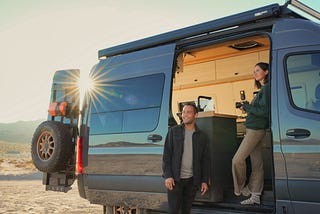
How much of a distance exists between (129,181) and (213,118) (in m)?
1.50

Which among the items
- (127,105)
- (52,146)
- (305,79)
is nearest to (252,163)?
(305,79)

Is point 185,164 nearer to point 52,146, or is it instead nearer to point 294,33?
point 294,33

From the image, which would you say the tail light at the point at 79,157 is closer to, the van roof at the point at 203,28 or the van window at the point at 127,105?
the van window at the point at 127,105

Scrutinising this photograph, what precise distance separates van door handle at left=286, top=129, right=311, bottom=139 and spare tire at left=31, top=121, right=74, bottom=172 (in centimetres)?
347

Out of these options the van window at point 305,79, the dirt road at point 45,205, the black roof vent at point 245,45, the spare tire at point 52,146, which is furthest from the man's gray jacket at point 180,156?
the dirt road at point 45,205

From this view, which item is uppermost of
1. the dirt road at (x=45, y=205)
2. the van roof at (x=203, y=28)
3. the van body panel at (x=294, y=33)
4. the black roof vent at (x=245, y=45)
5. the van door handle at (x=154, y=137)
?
the black roof vent at (x=245, y=45)

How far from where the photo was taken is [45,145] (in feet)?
20.8

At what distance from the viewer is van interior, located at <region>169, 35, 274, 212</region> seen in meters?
4.96

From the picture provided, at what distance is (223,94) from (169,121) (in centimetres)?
302

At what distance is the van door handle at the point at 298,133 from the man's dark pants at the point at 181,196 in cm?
117

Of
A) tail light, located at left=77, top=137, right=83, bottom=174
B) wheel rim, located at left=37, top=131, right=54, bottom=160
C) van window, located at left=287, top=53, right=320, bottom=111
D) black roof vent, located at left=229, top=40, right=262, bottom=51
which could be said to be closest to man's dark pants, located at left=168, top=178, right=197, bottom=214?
van window, located at left=287, top=53, right=320, bottom=111

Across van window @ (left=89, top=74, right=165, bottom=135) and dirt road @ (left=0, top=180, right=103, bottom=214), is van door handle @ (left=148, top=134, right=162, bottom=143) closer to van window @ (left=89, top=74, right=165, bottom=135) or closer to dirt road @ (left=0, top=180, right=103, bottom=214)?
van window @ (left=89, top=74, right=165, bottom=135)

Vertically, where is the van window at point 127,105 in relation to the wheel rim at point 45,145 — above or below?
above

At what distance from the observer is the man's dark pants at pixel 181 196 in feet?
14.2
